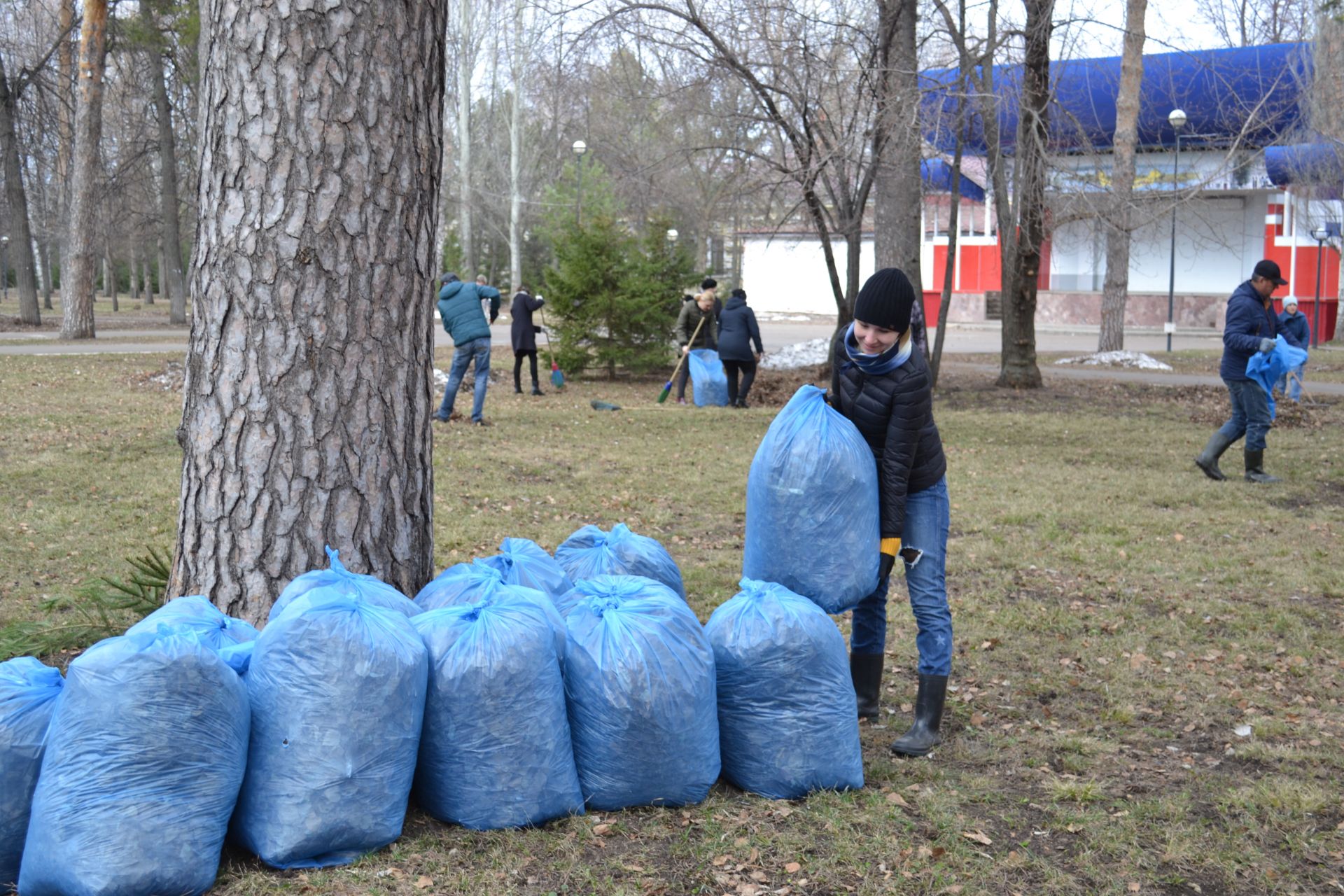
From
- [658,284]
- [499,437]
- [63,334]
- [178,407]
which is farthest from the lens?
[63,334]

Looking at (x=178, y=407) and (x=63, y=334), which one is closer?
(x=178, y=407)

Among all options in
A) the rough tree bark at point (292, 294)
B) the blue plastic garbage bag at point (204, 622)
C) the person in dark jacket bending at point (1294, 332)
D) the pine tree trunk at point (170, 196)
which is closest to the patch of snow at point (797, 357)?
the person in dark jacket bending at point (1294, 332)

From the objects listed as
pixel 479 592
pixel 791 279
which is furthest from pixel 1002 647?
pixel 791 279

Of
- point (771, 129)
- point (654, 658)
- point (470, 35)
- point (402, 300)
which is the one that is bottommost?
point (654, 658)

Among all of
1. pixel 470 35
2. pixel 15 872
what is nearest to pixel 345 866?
pixel 15 872

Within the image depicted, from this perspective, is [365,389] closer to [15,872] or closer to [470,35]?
A: [15,872]

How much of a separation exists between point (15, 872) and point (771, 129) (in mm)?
13872

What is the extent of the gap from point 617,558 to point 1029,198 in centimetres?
1158

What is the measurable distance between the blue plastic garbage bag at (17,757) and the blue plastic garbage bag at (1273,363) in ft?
27.5

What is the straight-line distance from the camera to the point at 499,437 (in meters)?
11.2

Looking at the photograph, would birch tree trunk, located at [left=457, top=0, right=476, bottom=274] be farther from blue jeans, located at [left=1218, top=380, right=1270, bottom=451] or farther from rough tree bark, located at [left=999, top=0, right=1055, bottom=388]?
blue jeans, located at [left=1218, top=380, right=1270, bottom=451]

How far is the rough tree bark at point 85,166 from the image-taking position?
1944 cm

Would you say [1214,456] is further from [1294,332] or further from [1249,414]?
[1294,332]

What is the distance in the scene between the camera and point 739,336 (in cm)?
1392
